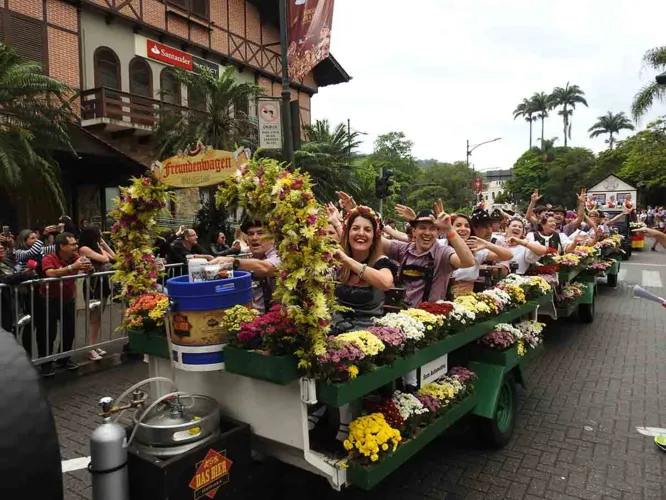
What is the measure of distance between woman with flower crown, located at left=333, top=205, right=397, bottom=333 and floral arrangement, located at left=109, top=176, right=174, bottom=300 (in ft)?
4.57

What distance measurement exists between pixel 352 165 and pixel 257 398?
66.2ft

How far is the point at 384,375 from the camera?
2848 mm

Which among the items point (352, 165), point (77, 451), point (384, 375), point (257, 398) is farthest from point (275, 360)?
point (352, 165)

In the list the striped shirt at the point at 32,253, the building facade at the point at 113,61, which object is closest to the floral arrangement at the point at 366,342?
the striped shirt at the point at 32,253

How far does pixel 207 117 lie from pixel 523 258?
44.9 feet

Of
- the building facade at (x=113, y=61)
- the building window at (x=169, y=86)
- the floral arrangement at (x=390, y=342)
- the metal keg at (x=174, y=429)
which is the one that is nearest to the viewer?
the metal keg at (x=174, y=429)

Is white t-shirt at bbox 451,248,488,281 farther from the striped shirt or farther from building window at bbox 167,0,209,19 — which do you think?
building window at bbox 167,0,209,19

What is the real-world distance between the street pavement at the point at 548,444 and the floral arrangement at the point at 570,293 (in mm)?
732

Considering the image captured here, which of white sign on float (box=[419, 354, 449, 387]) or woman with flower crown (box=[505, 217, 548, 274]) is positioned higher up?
woman with flower crown (box=[505, 217, 548, 274])

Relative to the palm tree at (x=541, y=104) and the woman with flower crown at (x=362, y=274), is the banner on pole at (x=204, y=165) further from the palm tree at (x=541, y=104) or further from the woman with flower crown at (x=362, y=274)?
the palm tree at (x=541, y=104)

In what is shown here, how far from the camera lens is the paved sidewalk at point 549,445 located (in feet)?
11.8

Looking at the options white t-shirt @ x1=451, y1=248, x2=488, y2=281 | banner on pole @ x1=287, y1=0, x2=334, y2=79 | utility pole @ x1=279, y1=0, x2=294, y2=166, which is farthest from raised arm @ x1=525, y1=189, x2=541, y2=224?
banner on pole @ x1=287, y1=0, x2=334, y2=79

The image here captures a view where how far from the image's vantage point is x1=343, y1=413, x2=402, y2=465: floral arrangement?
2691mm

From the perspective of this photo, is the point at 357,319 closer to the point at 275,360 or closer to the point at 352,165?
the point at 275,360
